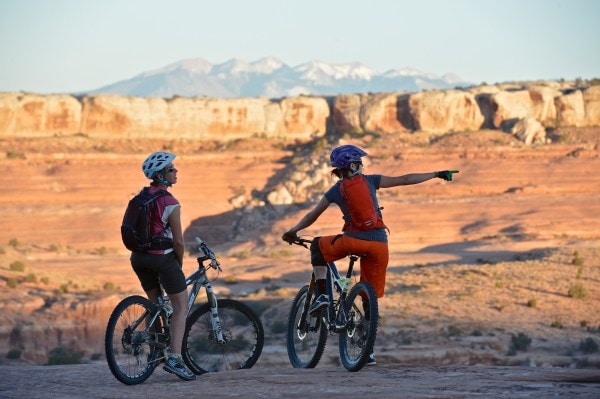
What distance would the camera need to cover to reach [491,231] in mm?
42656

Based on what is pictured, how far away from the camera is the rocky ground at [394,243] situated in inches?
830

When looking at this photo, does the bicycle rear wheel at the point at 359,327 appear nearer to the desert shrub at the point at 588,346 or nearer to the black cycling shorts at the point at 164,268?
the black cycling shorts at the point at 164,268

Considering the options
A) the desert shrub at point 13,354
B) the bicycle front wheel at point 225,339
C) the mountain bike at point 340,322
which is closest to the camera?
the mountain bike at point 340,322

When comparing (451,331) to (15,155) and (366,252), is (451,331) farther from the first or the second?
(15,155)

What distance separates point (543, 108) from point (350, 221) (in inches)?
2094

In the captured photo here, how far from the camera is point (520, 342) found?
19797 mm

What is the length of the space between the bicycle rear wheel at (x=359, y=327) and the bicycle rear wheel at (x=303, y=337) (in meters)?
0.42

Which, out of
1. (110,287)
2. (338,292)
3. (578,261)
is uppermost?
(338,292)

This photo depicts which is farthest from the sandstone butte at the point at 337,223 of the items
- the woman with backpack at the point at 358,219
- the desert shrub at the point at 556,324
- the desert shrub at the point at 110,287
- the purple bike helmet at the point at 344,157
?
the purple bike helmet at the point at 344,157

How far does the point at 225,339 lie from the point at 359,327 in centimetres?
112

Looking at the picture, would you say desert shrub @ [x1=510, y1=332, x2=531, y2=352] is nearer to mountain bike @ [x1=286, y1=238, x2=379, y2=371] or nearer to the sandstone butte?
the sandstone butte

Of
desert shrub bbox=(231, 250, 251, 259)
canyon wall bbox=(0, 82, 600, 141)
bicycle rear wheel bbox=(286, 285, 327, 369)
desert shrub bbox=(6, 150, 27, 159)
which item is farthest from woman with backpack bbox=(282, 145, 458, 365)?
canyon wall bbox=(0, 82, 600, 141)

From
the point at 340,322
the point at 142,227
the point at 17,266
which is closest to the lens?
the point at 142,227

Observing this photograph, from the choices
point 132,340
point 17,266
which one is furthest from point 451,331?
point 17,266
